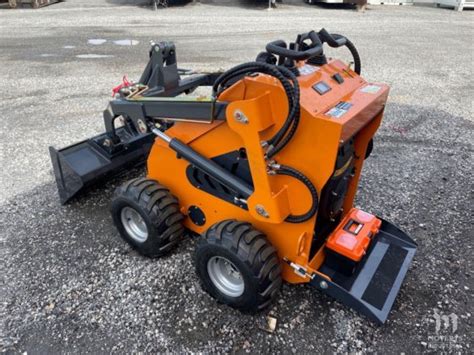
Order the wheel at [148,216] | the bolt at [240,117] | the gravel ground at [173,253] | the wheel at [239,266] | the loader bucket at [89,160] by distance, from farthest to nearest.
Answer: 1. the loader bucket at [89,160]
2. the wheel at [148,216]
3. the gravel ground at [173,253]
4. the wheel at [239,266]
5. the bolt at [240,117]

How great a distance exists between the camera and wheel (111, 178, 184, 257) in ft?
9.68

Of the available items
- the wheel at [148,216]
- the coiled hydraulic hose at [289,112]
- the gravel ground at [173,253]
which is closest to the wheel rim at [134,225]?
the wheel at [148,216]

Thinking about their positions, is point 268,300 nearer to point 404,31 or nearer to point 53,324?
point 53,324

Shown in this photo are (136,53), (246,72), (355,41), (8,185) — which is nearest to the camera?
(246,72)

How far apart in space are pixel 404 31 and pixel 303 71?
11.8 m

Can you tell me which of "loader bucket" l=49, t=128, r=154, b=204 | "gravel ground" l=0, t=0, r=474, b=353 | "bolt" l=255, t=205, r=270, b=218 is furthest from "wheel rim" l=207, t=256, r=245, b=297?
"loader bucket" l=49, t=128, r=154, b=204

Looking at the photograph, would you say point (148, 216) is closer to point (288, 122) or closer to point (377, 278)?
point (288, 122)

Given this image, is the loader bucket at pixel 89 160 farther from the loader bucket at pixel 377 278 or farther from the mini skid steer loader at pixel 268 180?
the loader bucket at pixel 377 278

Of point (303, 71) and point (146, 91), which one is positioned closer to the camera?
point (303, 71)

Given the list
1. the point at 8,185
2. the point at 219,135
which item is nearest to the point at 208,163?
the point at 219,135

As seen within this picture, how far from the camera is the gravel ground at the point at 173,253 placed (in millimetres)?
2625

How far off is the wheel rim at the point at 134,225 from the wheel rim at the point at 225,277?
74cm

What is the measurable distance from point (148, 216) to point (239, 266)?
866 mm

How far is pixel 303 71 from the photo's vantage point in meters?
2.59
